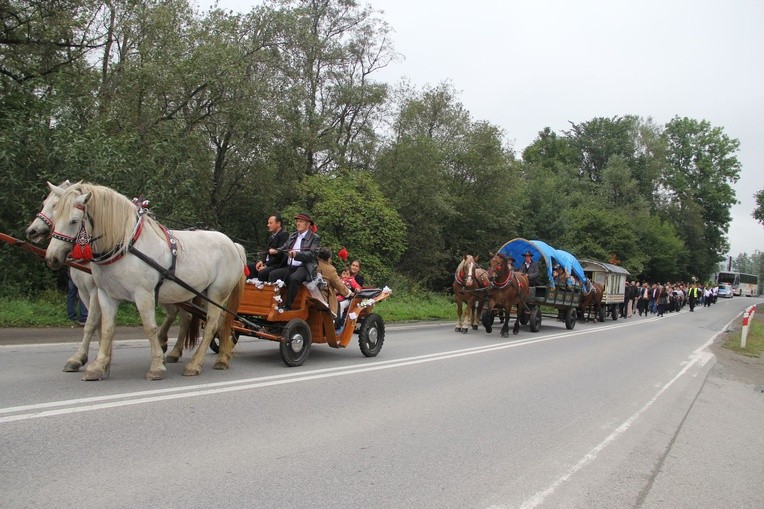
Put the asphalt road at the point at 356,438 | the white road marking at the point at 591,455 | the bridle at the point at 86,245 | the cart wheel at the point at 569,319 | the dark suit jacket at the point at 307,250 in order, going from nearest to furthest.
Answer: the asphalt road at the point at 356,438
the white road marking at the point at 591,455
the bridle at the point at 86,245
the dark suit jacket at the point at 307,250
the cart wheel at the point at 569,319

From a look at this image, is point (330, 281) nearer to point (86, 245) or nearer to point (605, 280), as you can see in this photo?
point (86, 245)

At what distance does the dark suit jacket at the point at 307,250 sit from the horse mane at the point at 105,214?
243 centimetres

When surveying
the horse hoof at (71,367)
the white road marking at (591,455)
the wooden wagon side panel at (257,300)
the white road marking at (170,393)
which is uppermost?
the wooden wagon side panel at (257,300)

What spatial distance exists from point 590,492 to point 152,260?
4.86 m

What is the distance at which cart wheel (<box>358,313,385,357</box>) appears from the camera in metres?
9.84

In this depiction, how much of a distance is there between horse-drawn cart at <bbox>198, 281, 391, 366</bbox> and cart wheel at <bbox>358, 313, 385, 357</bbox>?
1.62 feet

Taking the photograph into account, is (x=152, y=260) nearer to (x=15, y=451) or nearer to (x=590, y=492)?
(x=15, y=451)

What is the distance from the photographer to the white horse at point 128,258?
5910mm

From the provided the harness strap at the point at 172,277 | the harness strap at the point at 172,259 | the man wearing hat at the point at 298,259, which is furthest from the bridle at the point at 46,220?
the man wearing hat at the point at 298,259

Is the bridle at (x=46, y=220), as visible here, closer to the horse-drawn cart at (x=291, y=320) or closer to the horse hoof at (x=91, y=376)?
the horse hoof at (x=91, y=376)

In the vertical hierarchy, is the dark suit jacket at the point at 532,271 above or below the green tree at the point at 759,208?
below

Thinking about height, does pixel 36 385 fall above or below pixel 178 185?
below

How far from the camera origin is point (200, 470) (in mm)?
4098

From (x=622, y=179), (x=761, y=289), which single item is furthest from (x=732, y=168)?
(x=761, y=289)
